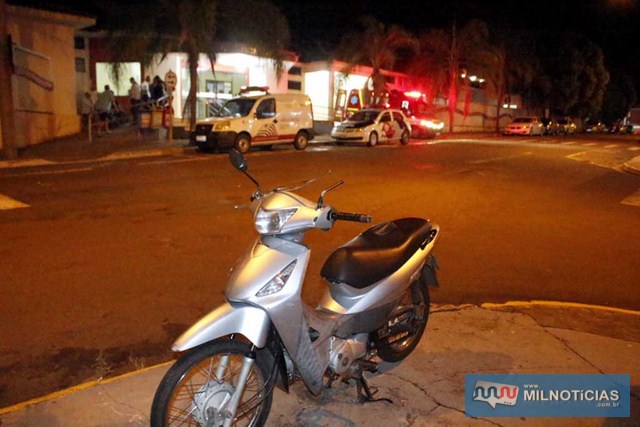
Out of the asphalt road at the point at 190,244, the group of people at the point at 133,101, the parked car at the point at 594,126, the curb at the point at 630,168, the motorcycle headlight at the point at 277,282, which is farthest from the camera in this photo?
the parked car at the point at 594,126

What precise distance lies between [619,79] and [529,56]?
105 ft

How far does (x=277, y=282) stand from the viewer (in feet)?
10.7

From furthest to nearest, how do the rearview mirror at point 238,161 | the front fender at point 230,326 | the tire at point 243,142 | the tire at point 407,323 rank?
1. the tire at point 243,142
2. the tire at point 407,323
3. the rearview mirror at point 238,161
4. the front fender at point 230,326

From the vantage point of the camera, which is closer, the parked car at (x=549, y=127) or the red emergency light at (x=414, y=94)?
the red emergency light at (x=414, y=94)

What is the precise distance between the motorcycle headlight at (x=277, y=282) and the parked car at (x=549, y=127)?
4598 centimetres

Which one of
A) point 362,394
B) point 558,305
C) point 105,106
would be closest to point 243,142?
point 105,106

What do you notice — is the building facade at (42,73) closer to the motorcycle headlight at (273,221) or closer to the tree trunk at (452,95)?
the motorcycle headlight at (273,221)

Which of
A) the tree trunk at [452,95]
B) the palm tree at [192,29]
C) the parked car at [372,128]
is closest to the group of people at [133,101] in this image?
the palm tree at [192,29]

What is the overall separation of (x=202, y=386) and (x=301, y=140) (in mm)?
18641

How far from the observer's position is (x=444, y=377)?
433cm

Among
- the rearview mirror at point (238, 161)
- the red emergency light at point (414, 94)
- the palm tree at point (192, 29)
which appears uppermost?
the palm tree at point (192, 29)

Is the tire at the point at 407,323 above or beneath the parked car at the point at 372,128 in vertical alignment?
beneath

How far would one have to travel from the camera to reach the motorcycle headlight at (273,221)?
3281 millimetres

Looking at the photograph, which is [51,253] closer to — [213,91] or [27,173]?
[27,173]
